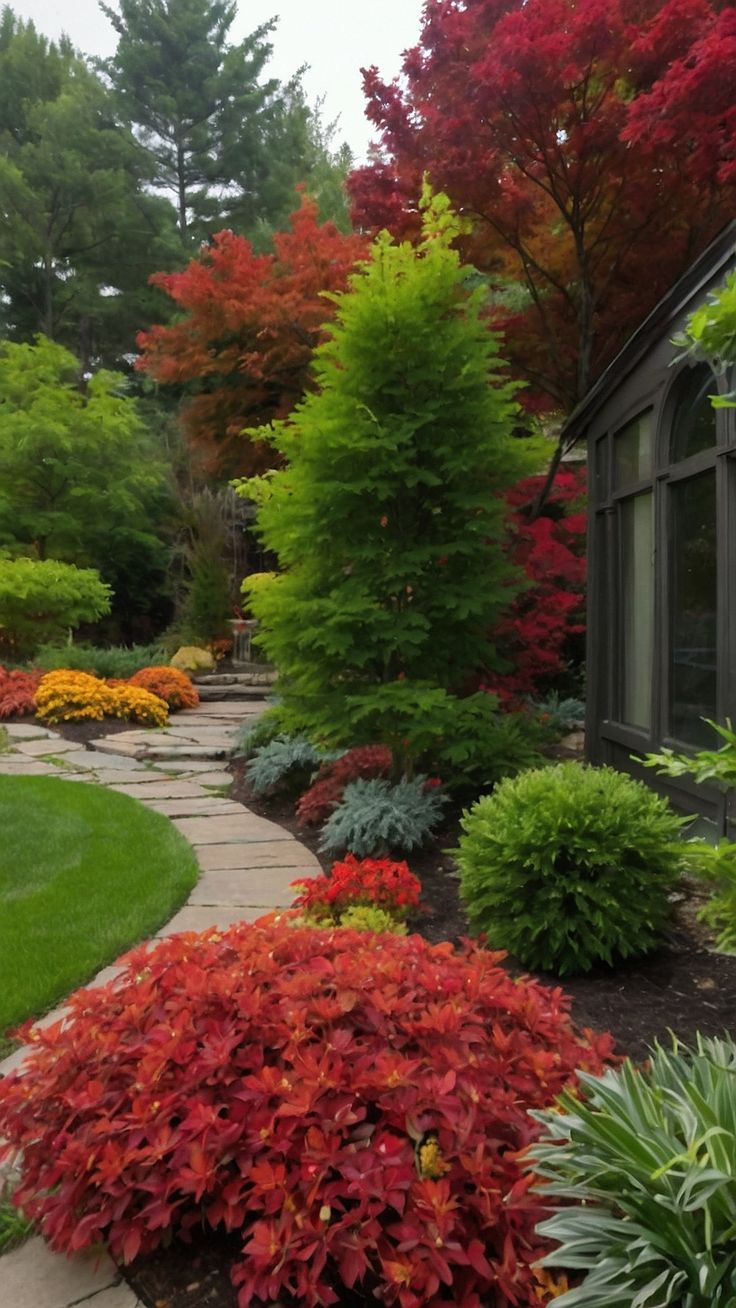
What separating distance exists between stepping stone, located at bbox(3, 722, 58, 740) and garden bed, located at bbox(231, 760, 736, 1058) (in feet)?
17.6

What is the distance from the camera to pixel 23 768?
6902 millimetres

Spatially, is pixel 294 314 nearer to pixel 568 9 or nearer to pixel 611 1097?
pixel 568 9

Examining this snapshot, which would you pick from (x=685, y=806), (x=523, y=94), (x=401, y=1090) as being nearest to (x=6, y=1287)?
(x=401, y=1090)

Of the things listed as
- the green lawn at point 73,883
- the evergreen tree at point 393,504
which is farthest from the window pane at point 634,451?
the green lawn at point 73,883

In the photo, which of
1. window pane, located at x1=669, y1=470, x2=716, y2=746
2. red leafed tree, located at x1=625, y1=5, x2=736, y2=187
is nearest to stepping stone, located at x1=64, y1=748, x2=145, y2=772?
window pane, located at x1=669, y1=470, x2=716, y2=746

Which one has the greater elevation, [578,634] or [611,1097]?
[578,634]

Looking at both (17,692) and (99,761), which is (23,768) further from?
(17,692)

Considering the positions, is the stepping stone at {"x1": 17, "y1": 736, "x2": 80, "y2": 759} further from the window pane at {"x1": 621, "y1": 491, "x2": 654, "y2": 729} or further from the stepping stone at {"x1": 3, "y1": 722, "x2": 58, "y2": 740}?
the window pane at {"x1": 621, "y1": 491, "x2": 654, "y2": 729}

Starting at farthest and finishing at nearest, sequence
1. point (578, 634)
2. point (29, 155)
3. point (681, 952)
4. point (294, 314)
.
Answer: point (29, 155) → point (578, 634) → point (294, 314) → point (681, 952)

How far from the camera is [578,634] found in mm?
8922

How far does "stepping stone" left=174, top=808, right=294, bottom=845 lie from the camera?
4984mm

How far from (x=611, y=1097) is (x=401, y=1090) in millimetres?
385

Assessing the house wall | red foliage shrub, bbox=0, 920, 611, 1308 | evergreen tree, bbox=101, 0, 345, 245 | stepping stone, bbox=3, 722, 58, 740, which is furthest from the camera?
evergreen tree, bbox=101, 0, 345, 245

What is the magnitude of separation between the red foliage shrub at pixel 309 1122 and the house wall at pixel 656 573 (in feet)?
7.20
